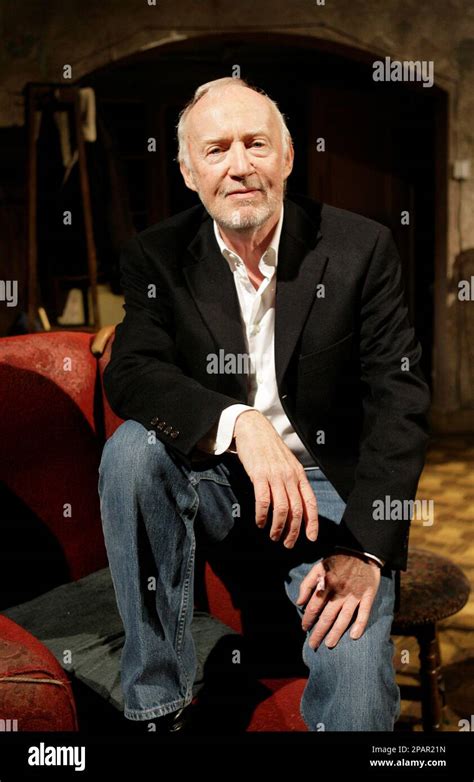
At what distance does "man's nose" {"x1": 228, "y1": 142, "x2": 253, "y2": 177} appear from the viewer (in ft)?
5.18

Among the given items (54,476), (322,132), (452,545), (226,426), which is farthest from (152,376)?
(322,132)

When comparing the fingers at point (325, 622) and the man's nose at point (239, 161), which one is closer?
the fingers at point (325, 622)

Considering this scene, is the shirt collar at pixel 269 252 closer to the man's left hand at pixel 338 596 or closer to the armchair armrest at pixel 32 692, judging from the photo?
the man's left hand at pixel 338 596

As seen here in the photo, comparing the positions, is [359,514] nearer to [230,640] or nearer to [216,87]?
[230,640]

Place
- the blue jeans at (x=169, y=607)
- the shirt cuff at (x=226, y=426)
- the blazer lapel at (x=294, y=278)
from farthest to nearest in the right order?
the blazer lapel at (x=294, y=278) → the shirt cuff at (x=226, y=426) → the blue jeans at (x=169, y=607)

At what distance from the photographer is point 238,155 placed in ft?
5.18

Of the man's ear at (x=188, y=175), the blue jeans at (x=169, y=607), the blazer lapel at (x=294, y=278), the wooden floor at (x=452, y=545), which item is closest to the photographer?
the blue jeans at (x=169, y=607)

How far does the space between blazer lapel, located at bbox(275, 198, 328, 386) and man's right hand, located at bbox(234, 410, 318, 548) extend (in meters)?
0.25

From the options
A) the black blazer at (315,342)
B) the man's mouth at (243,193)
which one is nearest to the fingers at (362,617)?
the black blazer at (315,342)

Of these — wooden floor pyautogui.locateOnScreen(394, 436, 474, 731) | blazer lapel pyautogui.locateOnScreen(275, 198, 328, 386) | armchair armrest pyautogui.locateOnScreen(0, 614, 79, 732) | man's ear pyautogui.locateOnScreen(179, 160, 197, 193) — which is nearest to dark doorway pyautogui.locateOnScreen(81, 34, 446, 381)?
wooden floor pyautogui.locateOnScreen(394, 436, 474, 731)

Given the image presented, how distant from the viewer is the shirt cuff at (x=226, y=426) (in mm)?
1415

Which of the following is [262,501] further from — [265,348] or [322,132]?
[322,132]

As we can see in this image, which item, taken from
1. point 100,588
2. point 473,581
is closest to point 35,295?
point 473,581

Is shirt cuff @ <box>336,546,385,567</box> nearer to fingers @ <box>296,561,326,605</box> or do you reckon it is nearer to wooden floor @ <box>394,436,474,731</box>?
fingers @ <box>296,561,326,605</box>
